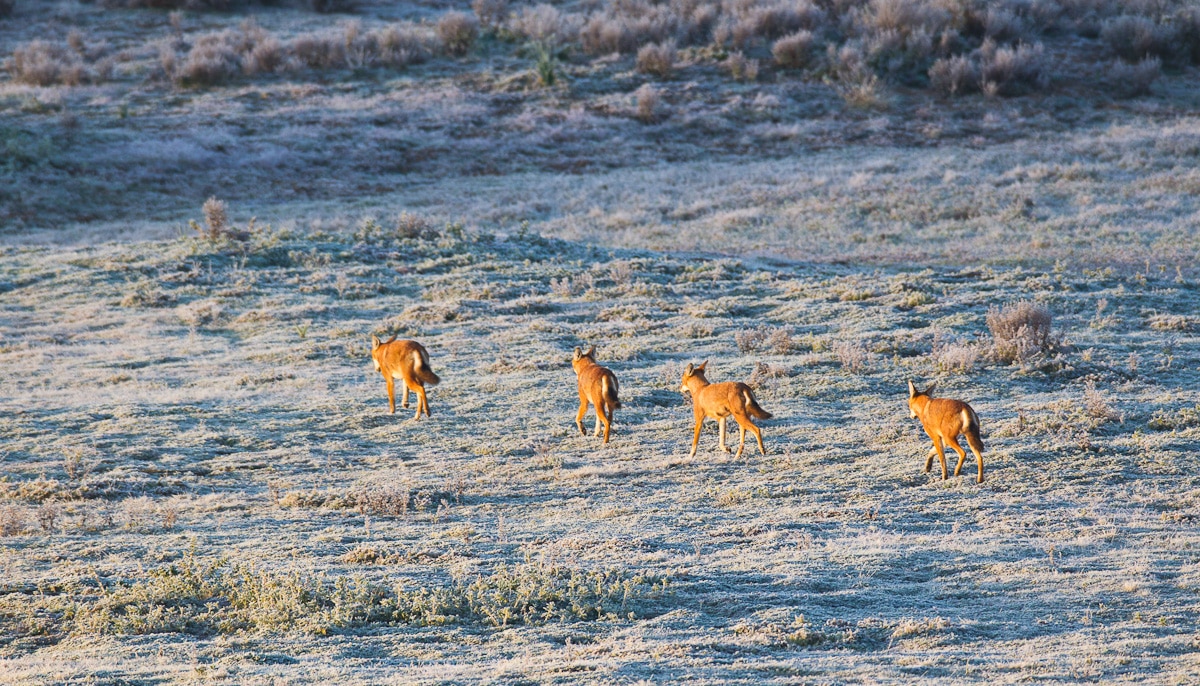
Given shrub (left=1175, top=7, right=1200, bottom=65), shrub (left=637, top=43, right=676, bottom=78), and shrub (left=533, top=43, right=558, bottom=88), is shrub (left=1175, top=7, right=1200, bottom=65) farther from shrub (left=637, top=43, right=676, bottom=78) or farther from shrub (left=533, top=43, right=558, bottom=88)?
shrub (left=533, top=43, right=558, bottom=88)

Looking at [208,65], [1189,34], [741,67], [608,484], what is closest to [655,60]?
[741,67]

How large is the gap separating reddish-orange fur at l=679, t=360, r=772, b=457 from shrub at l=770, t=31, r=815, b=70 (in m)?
30.5

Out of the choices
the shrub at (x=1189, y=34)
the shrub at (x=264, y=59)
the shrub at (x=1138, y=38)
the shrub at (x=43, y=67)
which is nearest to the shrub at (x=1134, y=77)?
the shrub at (x=1138, y=38)

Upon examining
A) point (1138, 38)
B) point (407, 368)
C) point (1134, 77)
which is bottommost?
point (407, 368)

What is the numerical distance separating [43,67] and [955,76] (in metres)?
29.2

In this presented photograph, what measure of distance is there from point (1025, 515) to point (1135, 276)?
1135cm

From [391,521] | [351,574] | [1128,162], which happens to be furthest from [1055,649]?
[1128,162]

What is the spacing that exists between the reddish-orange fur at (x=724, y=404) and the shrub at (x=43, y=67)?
32.0 metres

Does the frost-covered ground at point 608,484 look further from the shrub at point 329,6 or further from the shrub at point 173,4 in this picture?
the shrub at point 329,6

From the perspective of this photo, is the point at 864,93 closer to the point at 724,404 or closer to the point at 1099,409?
the point at 1099,409

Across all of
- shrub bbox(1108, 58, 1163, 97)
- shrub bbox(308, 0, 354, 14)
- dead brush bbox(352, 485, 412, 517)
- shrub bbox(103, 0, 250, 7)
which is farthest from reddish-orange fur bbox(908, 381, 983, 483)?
shrub bbox(103, 0, 250, 7)

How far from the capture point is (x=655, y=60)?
39219 millimetres

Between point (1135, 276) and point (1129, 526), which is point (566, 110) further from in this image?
point (1129, 526)

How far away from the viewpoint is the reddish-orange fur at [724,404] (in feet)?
34.6
